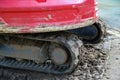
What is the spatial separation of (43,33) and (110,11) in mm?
2362

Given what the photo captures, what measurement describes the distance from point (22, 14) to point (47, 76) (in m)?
0.77

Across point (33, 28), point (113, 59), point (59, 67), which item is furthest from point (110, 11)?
point (33, 28)

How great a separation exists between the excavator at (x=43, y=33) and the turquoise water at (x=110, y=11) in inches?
64.4

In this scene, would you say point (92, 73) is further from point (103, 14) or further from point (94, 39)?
point (103, 14)

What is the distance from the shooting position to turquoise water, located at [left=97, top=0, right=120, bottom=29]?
16.8 feet

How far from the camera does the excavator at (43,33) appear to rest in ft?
10.6

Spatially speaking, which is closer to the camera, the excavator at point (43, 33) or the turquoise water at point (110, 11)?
the excavator at point (43, 33)

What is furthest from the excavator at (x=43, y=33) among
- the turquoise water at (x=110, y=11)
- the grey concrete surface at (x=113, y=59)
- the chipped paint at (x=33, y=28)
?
the turquoise water at (x=110, y=11)

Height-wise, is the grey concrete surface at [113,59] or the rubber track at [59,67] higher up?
the rubber track at [59,67]

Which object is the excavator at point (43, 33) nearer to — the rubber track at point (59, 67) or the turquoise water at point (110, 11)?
the rubber track at point (59, 67)

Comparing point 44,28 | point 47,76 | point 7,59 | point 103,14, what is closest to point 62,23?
point 44,28

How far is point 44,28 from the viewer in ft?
10.7

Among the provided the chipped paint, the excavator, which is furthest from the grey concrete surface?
the chipped paint

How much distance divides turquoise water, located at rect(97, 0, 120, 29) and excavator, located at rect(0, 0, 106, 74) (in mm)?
1636
